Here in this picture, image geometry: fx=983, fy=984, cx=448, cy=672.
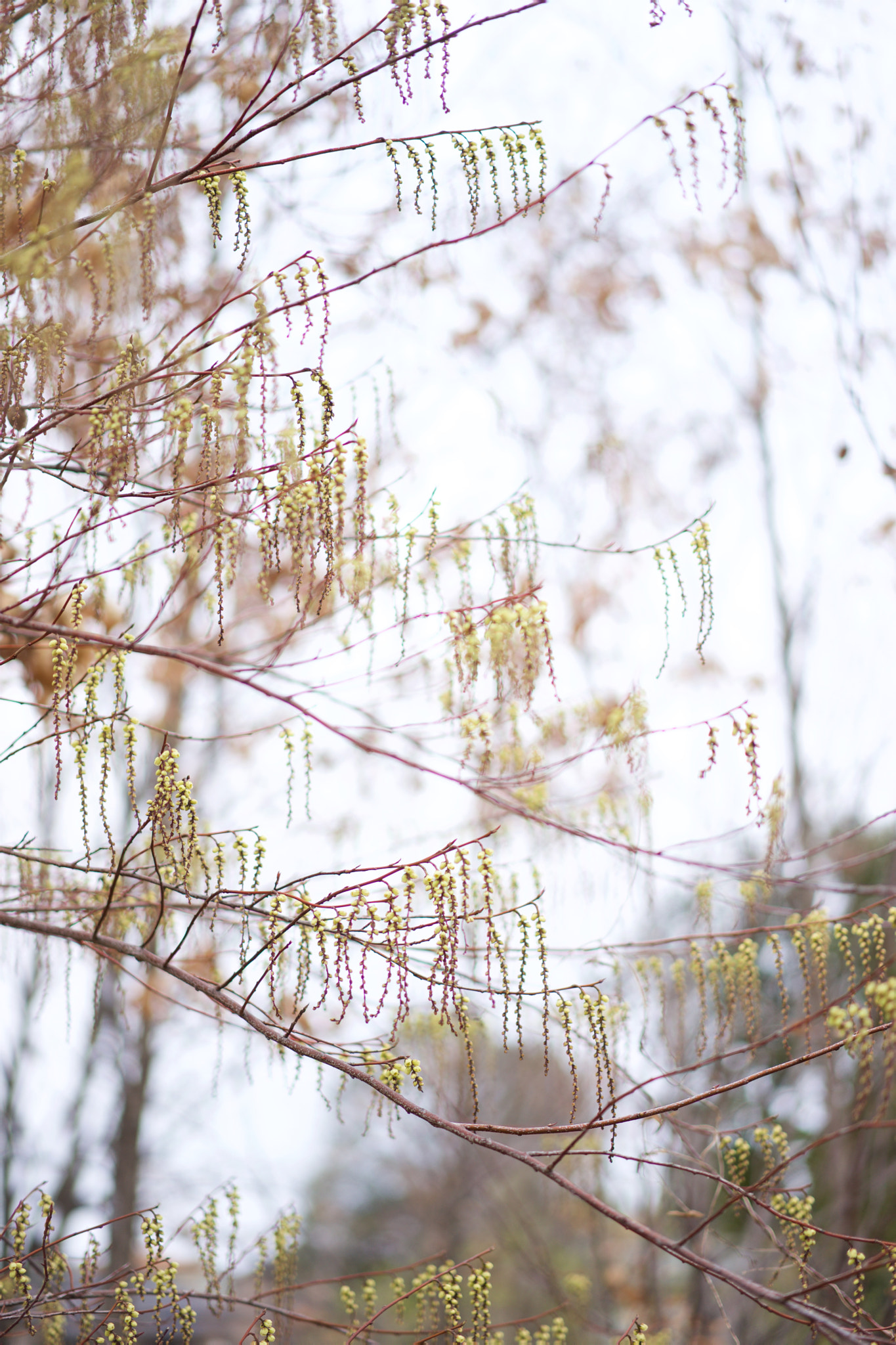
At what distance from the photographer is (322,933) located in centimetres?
155

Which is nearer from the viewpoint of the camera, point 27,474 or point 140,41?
point 140,41

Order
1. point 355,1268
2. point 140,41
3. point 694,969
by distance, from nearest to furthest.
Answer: point 140,41 → point 694,969 → point 355,1268

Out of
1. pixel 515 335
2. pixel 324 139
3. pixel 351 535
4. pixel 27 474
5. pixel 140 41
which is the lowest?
pixel 351 535

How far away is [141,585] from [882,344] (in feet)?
8.35

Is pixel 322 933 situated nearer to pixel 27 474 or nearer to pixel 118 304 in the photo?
pixel 27 474

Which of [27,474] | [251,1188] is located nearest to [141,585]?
[27,474]

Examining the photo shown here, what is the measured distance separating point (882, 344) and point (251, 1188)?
502 cm

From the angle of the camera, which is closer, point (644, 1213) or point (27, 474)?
point (27, 474)

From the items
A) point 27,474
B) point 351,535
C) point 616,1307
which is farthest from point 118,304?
point 616,1307

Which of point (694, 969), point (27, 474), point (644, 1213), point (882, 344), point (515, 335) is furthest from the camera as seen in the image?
point (515, 335)

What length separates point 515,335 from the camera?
190 inches

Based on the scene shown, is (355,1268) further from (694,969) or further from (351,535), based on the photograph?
(351,535)

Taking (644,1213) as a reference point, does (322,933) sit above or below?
above

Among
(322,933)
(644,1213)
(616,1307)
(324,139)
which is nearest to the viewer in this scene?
(322,933)
